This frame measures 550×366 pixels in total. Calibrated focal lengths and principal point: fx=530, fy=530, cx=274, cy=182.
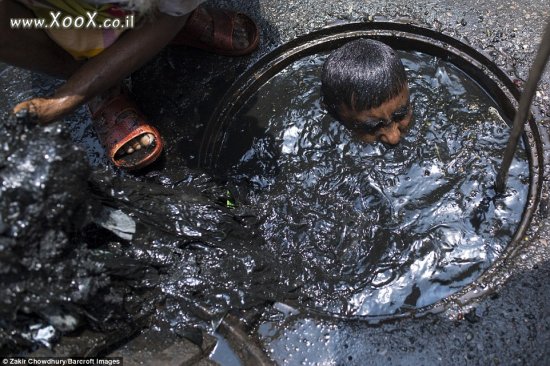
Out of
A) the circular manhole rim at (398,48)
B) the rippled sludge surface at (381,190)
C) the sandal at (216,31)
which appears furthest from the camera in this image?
the sandal at (216,31)

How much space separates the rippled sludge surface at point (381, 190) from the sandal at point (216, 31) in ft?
1.03

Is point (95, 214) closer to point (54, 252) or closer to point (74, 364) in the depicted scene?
→ point (54, 252)

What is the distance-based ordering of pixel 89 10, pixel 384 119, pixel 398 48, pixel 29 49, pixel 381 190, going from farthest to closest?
1. pixel 398 48
2. pixel 384 119
3. pixel 381 190
4. pixel 29 49
5. pixel 89 10

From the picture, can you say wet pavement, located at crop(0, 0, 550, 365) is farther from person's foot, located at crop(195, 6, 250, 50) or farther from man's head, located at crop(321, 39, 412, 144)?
man's head, located at crop(321, 39, 412, 144)

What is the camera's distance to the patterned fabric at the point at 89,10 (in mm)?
2586

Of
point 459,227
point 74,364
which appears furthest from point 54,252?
point 459,227

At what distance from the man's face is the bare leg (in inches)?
65.4

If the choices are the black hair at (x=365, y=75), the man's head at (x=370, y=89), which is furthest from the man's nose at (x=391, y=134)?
the black hair at (x=365, y=75)

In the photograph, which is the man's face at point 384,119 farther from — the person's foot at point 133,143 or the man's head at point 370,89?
Answer: the person's foot at point 133,143

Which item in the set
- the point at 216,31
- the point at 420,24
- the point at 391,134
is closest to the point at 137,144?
the point at 216,31

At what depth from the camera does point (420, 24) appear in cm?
344

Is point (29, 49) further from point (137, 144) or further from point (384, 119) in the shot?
point (384, 119)

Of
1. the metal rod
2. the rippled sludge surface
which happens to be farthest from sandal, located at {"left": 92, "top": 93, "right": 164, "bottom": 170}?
the metal rod

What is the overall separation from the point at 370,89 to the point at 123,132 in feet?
4.74
